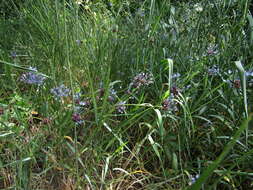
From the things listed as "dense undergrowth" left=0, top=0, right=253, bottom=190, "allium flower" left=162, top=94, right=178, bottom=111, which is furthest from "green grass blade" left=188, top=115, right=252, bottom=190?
"allium flower" left=162, top=94, right=178, bottom=111

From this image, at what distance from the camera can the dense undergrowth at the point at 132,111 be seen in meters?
1.19

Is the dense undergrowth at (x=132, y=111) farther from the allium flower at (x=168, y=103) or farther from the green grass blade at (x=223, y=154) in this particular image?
the green grass blade at (x=223, y=154)

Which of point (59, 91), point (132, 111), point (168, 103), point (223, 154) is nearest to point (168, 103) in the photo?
point (168, 103)

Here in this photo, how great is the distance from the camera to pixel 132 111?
1342mm

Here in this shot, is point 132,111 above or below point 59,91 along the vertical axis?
below

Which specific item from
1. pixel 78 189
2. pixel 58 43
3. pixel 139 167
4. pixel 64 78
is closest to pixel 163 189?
pixel 139 167

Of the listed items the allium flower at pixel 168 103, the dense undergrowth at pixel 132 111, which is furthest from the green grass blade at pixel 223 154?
the allium flower at pixel 168 103

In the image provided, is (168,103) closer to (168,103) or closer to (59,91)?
(168,103)

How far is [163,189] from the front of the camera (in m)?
1.27

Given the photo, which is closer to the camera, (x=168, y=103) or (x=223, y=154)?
(x=223, y=154)

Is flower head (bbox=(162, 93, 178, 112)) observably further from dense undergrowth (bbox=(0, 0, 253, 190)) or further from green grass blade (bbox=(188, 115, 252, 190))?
green grass blade (bbox=(188, 115, 252, 190))

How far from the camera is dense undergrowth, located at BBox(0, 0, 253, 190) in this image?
119cm

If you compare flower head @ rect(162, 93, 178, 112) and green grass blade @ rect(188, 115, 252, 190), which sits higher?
green grass blade @ rect(188, 115, 252, 190)

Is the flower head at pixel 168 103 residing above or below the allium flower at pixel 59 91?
below
